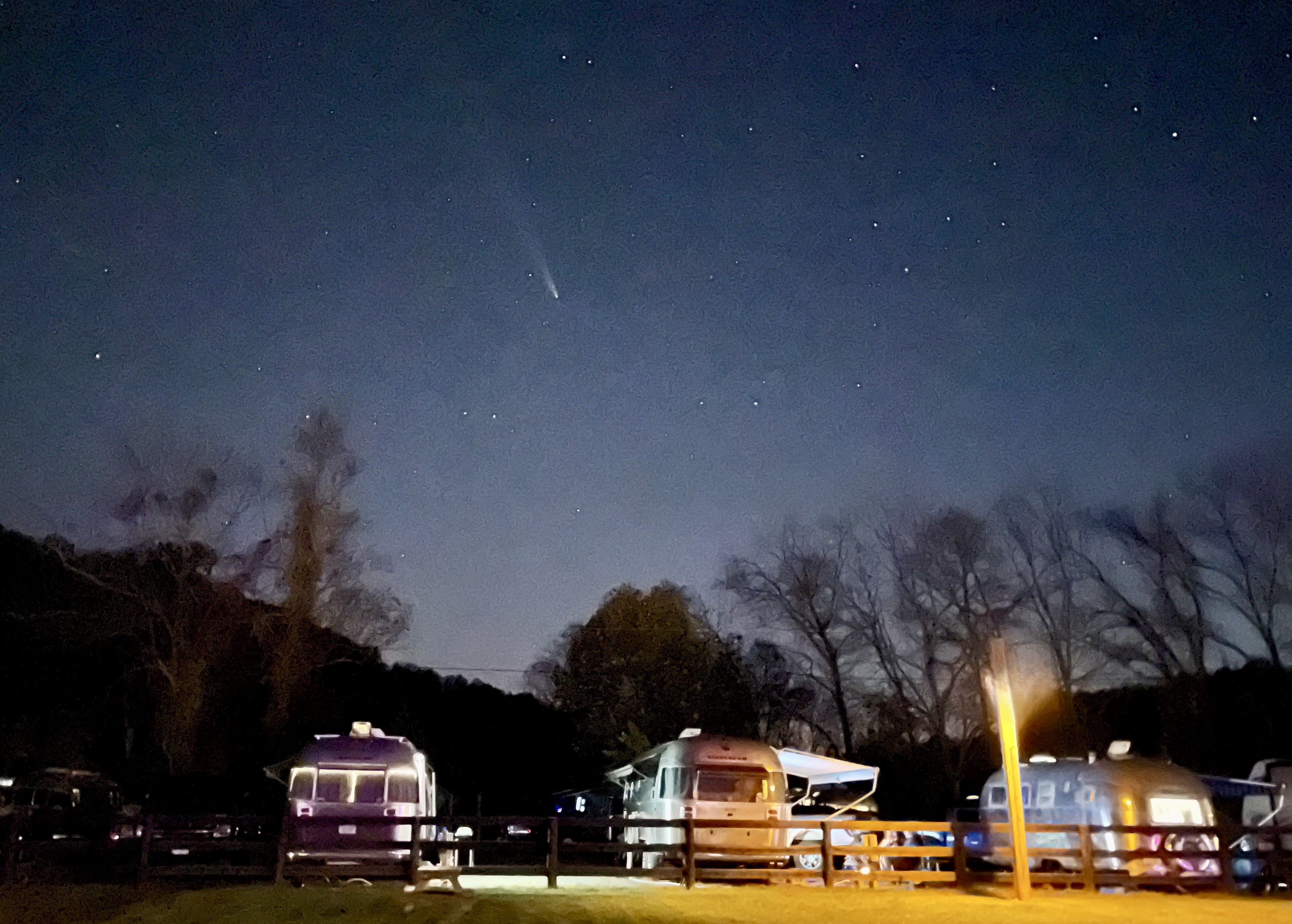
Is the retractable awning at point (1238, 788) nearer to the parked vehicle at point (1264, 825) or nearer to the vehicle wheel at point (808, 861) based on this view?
the parked vehicle at point (1264, 825)

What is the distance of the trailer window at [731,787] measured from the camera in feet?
64.9

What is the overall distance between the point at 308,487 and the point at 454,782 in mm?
17016

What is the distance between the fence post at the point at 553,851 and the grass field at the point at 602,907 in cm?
57

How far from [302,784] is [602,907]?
23.5ft

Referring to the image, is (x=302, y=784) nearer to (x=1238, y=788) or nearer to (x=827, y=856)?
(x=827, y=856)

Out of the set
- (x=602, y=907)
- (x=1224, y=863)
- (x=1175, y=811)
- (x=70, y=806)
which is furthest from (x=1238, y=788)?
(x=70, y=806)

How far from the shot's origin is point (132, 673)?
39375 mm

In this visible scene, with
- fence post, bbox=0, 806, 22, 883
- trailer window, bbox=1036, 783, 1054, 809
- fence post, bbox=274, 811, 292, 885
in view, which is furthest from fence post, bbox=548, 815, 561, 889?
trailer window, bbox=1036, 783, 1054, 809

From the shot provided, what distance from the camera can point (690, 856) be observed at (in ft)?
53.6

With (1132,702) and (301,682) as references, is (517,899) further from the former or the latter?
(1132,702)

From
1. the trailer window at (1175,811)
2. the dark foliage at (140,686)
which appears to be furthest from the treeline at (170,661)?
the trailer window at (1175,811)

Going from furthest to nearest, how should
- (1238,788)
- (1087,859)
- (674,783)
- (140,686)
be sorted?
(140,686) < (1238,788) < (674,783) < (1087,859)

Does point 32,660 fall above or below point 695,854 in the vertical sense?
above

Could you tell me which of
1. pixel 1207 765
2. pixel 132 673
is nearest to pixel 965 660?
pixel 1207 765
